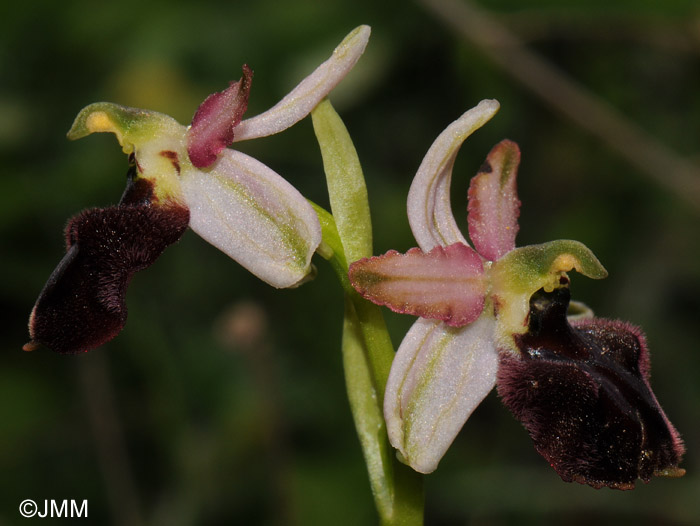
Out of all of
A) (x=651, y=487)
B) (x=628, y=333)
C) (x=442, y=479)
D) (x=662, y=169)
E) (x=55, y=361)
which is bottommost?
(x=651, y=487)

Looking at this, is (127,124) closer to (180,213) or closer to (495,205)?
(180,213)

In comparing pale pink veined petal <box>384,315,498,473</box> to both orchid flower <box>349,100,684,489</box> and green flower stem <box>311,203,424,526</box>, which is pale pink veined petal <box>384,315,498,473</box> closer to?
orchid flower <box>349,100,684,489</box>

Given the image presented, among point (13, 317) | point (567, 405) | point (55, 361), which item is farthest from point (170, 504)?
point (567, 405)

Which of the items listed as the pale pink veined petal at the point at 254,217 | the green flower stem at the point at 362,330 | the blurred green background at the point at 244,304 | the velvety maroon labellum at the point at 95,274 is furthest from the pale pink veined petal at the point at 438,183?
the blurred green background at the point at 244,304

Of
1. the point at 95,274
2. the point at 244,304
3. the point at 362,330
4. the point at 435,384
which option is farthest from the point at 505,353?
the point at 244,304

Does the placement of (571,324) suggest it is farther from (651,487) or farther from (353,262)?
(651,487)
